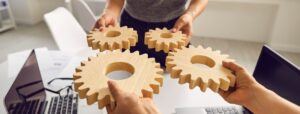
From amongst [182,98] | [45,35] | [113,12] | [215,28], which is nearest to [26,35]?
[45,35]

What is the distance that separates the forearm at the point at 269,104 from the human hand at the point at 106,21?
0.51 meters

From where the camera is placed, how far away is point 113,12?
1063 mm

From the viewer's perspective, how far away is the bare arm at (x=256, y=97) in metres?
0.65

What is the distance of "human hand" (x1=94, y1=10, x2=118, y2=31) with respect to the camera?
35.8 inches

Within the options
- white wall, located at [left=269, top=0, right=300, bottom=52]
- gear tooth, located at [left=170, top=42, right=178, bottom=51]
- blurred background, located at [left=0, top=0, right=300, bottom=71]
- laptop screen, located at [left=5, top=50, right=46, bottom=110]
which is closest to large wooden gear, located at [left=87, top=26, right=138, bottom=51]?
gear tooth, located at [left=170, top=42, right=178, bottom=51]

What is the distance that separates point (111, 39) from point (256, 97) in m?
0.44

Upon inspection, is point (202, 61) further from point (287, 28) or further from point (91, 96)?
point (287, 28)

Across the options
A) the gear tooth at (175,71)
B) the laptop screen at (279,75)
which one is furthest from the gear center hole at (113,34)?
the laptop screen at (279,75)

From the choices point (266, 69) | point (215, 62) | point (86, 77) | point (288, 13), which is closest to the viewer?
point (86, 77)

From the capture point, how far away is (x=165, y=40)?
81 cm

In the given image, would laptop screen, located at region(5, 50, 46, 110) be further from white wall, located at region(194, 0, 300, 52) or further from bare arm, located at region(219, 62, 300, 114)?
white wall, located at region(194, 0, 300, 52)

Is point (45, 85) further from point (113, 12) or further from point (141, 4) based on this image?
point (141, 4)

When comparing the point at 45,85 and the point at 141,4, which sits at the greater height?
the point at 141,4

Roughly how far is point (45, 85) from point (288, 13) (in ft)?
7.91
